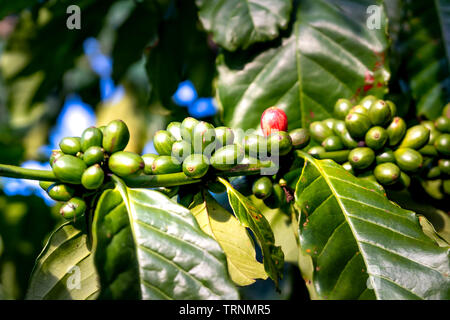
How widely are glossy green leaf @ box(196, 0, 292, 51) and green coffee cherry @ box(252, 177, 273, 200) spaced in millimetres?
721

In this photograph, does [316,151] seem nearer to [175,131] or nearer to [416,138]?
[416,138]

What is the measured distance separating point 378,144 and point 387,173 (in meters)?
0.11

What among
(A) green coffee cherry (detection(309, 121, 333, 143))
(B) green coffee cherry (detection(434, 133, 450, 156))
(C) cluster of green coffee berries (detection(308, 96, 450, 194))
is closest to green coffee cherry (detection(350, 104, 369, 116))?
(C) cluster of green coffee berries (detection(308, 96, 450, 194))

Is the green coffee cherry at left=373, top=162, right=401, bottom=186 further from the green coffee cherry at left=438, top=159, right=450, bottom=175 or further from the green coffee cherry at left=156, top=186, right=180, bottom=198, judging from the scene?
the green coffee cherry at left=156, top=186, right=180, bottom=198

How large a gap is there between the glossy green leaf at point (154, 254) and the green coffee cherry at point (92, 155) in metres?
0.11

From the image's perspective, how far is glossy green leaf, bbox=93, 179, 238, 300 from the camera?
3.30 ft

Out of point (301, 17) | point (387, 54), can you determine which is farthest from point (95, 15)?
point (387, 54)

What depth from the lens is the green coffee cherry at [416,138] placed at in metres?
1.41

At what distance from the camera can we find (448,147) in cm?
148

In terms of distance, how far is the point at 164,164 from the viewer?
3.91 ft

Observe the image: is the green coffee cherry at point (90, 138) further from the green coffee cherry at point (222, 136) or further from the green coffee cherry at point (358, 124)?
the green coffee cherry at point (358, 124)

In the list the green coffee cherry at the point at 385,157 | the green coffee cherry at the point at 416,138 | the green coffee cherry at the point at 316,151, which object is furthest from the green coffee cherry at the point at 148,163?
the green coffee cherry at the point at 416,138

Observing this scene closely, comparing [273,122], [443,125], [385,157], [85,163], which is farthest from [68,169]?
[443,125]

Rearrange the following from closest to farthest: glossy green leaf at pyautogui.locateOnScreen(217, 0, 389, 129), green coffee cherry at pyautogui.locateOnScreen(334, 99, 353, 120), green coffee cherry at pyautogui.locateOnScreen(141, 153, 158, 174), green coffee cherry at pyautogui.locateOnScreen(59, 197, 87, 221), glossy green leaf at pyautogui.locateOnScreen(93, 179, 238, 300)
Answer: glossy green leaf at pyautogui.locateOnScreen(93, 179, 238, 300)
green coffee cherry at pyautogui.locateOnScreen(59, 197, 87, 221)
green coffee cherry at pyautogui.locateOnScreen(141, 153, 158, 174)
green coffee cherry at pyautogui.locateOnScreen(334, 99, 353, 120)
glossy green leaf at pyautogui.locateOnScreen(217, 0, 389, 129)
